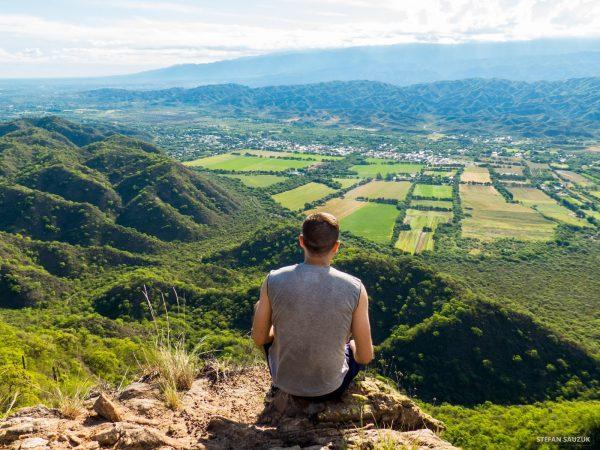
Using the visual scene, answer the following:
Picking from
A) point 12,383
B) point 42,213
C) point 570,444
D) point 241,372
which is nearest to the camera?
point 241,372

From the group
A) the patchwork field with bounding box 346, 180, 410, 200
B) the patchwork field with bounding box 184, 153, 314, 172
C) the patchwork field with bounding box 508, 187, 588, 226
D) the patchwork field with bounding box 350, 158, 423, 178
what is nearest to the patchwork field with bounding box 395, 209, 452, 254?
the patchwork field with bounding box 346, 180, 410, 200

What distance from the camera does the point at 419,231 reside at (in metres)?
101

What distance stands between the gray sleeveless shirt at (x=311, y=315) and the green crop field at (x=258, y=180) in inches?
5423

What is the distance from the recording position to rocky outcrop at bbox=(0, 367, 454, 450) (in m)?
5.87

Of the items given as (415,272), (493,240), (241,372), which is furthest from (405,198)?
(241,372)

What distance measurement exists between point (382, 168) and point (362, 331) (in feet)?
568

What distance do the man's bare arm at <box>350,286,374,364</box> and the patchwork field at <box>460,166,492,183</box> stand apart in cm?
15588

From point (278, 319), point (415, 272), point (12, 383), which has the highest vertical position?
point (278, 319)

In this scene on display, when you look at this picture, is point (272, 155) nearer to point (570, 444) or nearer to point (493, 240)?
point (493, 240)

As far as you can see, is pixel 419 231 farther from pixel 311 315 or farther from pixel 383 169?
pixel 311 315

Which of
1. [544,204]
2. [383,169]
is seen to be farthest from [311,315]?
[383,169]

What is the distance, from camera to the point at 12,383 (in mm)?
20844

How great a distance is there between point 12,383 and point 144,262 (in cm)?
5479

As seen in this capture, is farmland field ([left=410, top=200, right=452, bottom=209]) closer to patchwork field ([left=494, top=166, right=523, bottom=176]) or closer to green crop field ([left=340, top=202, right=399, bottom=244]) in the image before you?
green crop field ([left=340, top=202, right=399, bottom=244])
